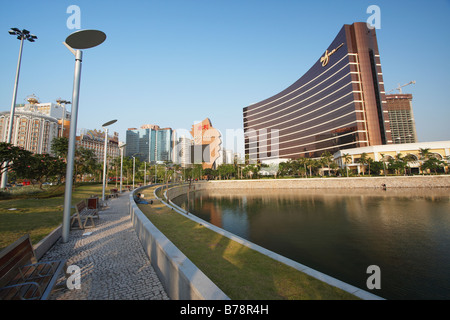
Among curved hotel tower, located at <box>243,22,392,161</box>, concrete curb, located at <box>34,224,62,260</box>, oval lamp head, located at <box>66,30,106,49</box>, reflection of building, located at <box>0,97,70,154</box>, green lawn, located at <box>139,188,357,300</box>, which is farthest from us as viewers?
reflection of building, located at <box>0,97,70,154</box>

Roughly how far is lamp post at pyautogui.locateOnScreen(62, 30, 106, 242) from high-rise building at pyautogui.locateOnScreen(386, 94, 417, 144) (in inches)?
8607

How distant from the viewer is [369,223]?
15.5 m

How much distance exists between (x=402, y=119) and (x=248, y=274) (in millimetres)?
227085

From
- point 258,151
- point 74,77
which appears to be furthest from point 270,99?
point 74,77

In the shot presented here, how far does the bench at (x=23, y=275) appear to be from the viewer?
3.21 metres

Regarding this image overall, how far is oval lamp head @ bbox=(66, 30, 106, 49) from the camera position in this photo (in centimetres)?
704

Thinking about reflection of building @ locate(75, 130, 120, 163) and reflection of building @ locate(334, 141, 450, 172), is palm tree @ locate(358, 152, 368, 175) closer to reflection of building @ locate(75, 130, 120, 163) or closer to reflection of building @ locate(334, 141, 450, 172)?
reflection of building @ locate(334, 141, 450, 172)

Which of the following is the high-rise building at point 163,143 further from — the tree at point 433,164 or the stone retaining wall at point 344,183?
the tree at point 433,164

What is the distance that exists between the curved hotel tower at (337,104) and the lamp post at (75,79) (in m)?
87.3

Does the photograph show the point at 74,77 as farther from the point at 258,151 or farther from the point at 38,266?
the point at 258,151

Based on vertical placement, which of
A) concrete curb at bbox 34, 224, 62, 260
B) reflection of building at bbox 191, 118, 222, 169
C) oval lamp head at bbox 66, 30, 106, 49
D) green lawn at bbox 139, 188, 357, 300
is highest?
reflection of building at bbox 191, 118, 222, 169

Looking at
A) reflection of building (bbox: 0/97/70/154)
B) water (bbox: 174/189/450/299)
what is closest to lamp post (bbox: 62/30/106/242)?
water (bbox: 174/189/450/299)

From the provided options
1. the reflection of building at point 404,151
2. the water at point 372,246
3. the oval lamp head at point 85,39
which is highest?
the reflection of building at point 404,151

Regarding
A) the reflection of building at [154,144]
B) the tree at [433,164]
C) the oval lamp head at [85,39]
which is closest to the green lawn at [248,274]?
the oval lamp head at [85,39]
